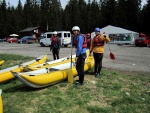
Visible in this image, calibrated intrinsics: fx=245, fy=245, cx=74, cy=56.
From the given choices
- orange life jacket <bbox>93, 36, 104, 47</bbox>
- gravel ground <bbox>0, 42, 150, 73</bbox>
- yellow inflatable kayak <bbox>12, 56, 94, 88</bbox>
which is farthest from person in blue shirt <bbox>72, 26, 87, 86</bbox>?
gravel ground <bbox>0, 42, 150, 73</bbox>

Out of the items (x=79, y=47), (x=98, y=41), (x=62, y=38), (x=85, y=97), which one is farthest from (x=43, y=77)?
(x=62, y=38)

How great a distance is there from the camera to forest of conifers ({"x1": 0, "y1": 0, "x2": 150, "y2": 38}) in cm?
5494

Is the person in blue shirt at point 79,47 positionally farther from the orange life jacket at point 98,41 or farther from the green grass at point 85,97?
the orange life jacket at point 98,41

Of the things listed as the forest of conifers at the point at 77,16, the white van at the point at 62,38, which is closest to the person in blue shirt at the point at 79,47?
the white van at the point at 62,38

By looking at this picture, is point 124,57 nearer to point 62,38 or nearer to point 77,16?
point 62,38

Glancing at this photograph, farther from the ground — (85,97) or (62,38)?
(62,38)

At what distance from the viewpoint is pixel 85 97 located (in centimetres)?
673

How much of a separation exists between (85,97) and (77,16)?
6513 cm

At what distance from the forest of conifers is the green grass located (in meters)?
42.7

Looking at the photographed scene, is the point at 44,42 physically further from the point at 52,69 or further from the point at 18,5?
the point at 18,5

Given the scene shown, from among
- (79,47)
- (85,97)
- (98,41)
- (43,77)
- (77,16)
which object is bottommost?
(85,97)

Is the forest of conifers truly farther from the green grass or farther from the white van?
the green grass

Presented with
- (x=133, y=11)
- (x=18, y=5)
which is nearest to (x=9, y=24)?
(x=18, y=5)

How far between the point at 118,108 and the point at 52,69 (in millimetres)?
3302
